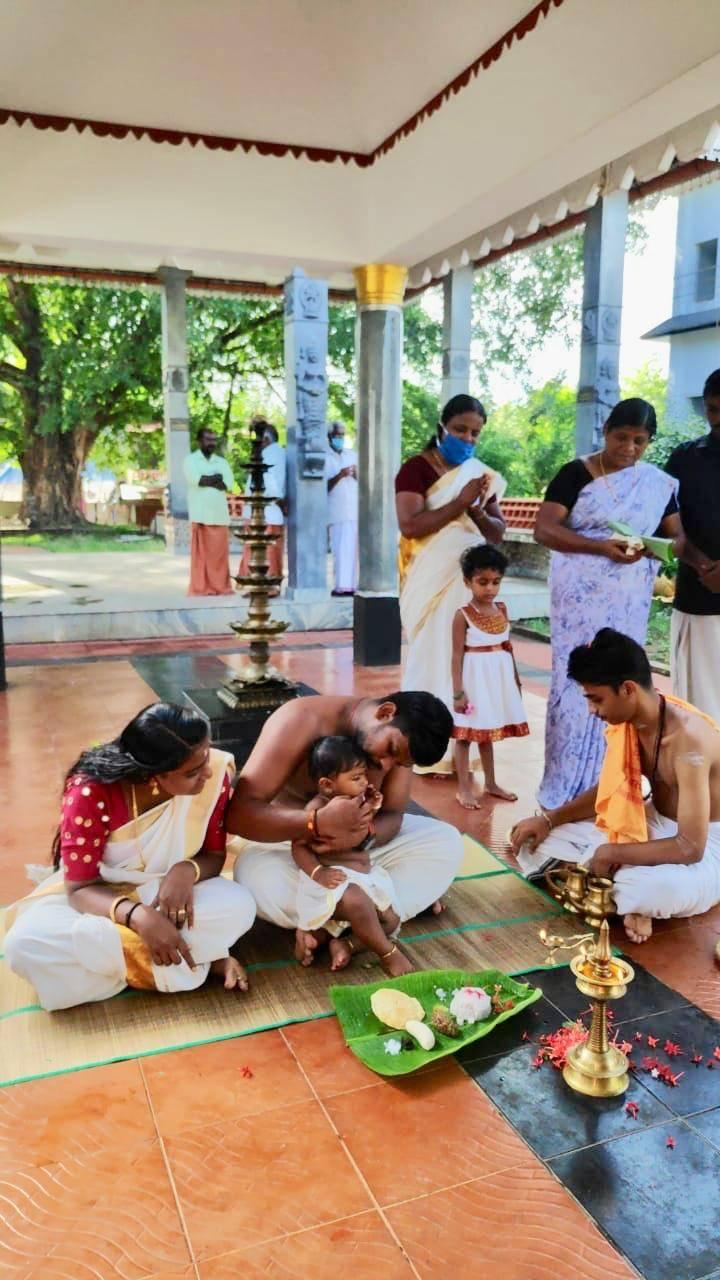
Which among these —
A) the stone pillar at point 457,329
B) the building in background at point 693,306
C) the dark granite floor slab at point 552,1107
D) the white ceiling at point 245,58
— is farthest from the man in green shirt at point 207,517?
the dark granite floor slab at point 552,1107

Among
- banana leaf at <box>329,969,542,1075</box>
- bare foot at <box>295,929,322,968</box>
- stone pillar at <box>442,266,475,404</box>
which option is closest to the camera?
banana leaf at <box>329,969,542,1075</box>

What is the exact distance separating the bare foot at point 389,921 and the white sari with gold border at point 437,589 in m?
1.74

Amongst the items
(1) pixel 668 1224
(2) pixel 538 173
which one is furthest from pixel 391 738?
(2) pixel 538 173

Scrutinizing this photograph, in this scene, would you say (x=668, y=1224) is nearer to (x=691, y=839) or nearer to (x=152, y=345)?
(x=691, y=839)

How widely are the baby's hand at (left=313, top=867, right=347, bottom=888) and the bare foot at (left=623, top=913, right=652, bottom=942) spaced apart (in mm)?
997

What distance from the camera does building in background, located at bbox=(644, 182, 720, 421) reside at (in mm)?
12764

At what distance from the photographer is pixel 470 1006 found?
8.50 feet

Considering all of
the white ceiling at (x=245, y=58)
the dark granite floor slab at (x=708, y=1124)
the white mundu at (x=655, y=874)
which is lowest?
the dark granite floor slab at (x=708, y=1124)

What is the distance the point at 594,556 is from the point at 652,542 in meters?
0.27

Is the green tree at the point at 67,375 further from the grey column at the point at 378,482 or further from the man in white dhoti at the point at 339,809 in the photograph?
the man in white dhoti at the point at 339,809

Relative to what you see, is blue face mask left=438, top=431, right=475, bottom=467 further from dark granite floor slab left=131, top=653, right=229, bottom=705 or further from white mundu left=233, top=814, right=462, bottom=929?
dark granite floor slab left=131, top=653, right=229, bottom=705

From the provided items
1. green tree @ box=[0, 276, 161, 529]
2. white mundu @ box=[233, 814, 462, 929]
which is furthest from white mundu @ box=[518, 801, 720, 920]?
green tree @ box=[0, 276, 161, 529]

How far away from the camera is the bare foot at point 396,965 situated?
9.43 ft

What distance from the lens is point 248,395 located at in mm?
22125
